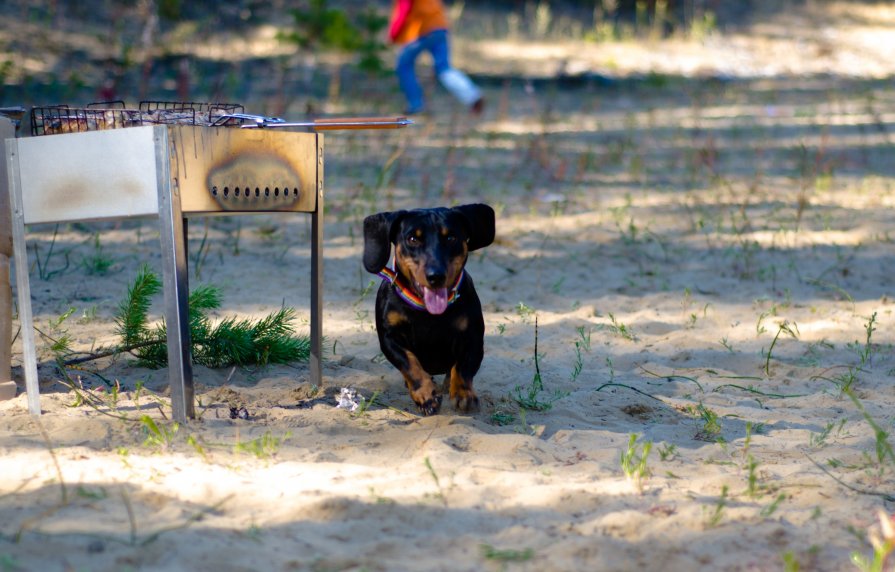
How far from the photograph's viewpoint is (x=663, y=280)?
6.24 m

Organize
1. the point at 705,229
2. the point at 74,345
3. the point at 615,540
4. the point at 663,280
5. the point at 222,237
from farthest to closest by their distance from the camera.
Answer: the point at 705,229 → the point at 222,237 → the point at 663,280 → the point at 74,345 → the point at 615,540

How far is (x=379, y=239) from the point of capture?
3.90 m

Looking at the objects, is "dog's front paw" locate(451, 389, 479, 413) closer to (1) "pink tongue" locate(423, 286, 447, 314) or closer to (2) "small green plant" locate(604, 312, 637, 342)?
(1) "pink tongue" locate(423, 286, 447, 314)

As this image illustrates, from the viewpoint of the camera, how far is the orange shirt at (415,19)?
11203mm

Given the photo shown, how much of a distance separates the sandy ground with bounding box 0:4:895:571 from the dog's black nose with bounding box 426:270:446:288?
53 centimetres

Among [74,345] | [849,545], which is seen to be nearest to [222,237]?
[74,345]

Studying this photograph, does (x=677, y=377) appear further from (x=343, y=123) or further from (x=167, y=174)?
(x=167, y=174)

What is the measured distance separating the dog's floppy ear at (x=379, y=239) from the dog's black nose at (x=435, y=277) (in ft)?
1.08

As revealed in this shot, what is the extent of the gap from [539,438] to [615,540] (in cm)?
97

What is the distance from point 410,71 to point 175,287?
27.9ft

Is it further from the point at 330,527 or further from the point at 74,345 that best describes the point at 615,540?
the point at 74,345

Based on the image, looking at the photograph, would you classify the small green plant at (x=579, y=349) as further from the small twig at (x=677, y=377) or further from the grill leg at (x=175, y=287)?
the grill leg at (x=175, y=287)

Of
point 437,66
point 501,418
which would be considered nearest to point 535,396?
point 501,418

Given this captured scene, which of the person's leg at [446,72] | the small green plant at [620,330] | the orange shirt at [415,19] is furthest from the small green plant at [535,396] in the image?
the orange shirt at [415,19]
